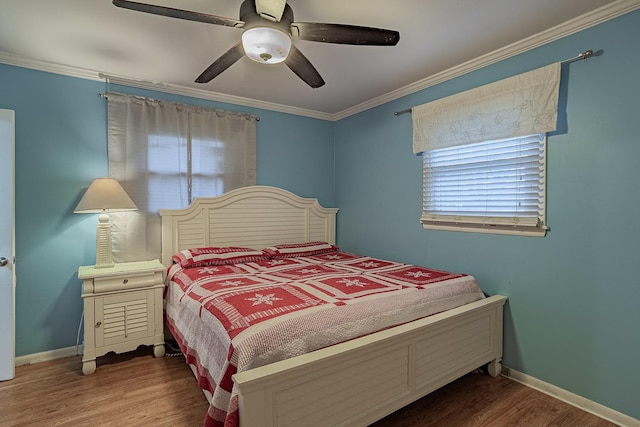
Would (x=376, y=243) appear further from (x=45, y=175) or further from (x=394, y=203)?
(x=45, y=175)

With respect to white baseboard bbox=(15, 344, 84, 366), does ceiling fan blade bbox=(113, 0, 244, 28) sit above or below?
above

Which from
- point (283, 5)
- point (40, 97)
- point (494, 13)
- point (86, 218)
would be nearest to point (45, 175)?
point (86, 218)

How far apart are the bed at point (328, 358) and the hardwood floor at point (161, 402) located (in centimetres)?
17

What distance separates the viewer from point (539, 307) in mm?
2340

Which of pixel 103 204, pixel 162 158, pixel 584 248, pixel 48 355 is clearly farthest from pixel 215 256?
pixel 584 248

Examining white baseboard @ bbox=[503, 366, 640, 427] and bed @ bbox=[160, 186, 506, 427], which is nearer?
bed @ bbox=[160, 186, 506, 427]

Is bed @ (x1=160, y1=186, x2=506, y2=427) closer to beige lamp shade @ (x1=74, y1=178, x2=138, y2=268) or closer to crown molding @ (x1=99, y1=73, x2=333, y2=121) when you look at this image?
beige lamp shade @ (x1=74, y1=178, x2=138, y2=268)

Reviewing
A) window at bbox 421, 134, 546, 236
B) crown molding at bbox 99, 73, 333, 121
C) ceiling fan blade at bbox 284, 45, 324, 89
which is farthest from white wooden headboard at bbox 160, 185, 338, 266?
ceiling fan blade at bbox 284, 45, 324, 89

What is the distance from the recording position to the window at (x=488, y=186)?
234cm

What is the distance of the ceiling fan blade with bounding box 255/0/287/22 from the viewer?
5.23 ft

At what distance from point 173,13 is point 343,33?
2.70 ft

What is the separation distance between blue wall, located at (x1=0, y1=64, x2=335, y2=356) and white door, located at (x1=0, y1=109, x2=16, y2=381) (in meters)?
0.26

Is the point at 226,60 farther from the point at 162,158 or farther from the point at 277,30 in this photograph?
the point at 162,158

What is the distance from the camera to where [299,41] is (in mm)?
2389
